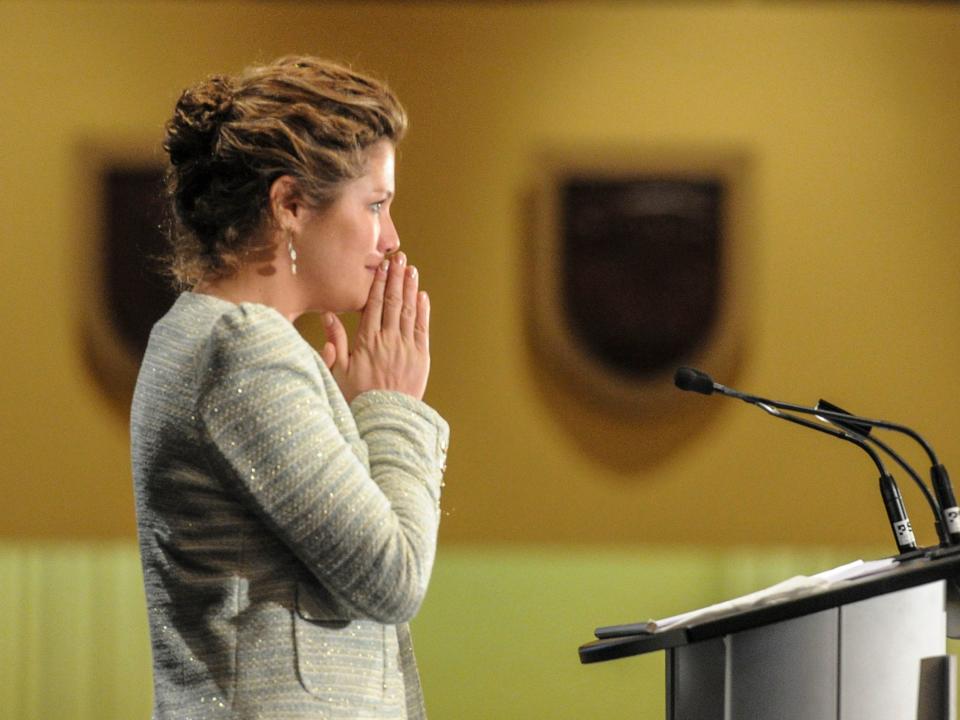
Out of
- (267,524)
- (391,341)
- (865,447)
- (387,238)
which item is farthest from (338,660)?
(865,447)

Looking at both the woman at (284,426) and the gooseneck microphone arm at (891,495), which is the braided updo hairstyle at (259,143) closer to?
the woman at (284,426)

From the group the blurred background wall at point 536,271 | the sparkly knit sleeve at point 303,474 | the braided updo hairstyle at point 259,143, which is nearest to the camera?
the sparkly knit sleeve at point 303,474

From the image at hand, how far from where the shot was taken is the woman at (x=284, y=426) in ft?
3.89

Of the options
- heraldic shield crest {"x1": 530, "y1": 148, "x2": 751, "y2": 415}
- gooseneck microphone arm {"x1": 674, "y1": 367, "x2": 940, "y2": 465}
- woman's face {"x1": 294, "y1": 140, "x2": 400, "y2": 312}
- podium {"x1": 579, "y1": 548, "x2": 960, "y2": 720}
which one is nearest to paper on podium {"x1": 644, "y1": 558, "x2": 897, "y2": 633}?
podium {"x1": 579, "y1": 548, "x2": 960, "y2": 720}

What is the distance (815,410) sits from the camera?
1.40 metres

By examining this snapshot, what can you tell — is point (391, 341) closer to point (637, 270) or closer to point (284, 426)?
point (284, 426)

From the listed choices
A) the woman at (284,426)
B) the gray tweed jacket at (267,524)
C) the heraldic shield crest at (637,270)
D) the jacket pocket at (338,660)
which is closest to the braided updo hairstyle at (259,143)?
the woman at (284,426)

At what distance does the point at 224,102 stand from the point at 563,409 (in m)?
2.11

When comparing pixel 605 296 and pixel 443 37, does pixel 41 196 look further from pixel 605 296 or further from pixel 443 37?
pixel 605 296

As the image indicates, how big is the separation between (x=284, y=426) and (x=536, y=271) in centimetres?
224

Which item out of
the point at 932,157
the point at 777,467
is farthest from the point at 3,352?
the point at 932,157

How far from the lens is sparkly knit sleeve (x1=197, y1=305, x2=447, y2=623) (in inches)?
46.2

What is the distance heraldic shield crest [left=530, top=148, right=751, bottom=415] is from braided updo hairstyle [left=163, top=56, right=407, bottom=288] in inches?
78.5

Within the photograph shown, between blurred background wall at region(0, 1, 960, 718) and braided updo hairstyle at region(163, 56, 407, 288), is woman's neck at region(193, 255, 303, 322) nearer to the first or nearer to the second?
braided updo hairstyle at region(163, 56, 407, 288)
